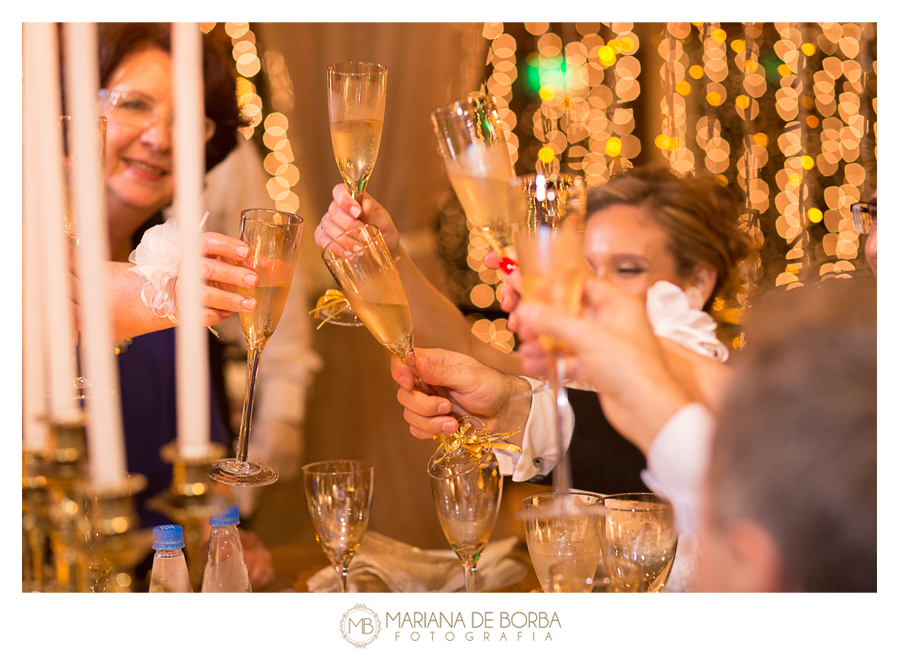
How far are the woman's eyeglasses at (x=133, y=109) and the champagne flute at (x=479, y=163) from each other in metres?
0.59

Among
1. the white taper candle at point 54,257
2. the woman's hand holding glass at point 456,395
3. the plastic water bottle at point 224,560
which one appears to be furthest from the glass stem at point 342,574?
the white taper candle at point 54,257

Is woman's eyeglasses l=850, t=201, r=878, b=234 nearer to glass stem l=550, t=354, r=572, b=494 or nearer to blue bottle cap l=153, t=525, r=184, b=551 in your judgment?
glass stem l=550, t=354, r=572, b=494

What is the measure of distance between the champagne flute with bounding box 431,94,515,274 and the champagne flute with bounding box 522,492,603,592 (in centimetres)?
31

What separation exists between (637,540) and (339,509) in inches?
14.3

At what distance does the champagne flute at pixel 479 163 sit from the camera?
926mm

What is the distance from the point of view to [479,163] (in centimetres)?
93

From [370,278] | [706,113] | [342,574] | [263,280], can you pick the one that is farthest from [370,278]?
[706,113]

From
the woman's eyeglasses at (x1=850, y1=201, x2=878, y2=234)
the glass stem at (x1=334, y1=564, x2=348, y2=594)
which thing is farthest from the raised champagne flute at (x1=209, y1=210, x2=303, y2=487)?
the woman's eyeglasses at (x1=850, y1=201, x2=878, y2=234)
